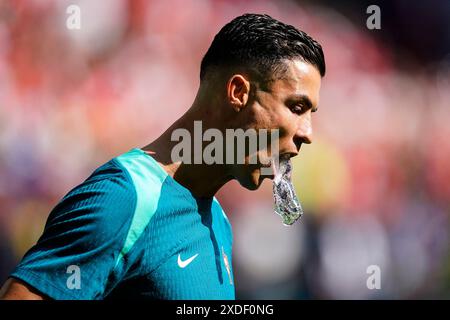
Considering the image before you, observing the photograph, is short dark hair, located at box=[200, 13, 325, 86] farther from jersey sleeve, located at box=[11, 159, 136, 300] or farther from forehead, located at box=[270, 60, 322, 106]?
jersey sleeve, located at box=[11, 159, 136, 300]

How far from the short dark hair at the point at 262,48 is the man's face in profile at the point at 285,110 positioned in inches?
1.3

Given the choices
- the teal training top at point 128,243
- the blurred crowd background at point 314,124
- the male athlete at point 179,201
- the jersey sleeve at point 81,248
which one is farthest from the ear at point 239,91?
the blurred crowd background at point 314,124

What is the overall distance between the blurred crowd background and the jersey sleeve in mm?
2756

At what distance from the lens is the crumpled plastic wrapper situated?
2.20 meters

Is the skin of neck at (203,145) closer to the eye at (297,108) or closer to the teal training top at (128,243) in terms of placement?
the teal training top at (128,243)

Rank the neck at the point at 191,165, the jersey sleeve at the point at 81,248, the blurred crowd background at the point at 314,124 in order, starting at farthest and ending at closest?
1. the blurred crowd background at the point at 314,124
2. the neck at the point at 191,165
3. the jersey sleeve at the point at 81,248

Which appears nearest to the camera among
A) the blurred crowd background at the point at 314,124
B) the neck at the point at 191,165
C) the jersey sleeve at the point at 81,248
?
the jersey sleeve at the point at 81,248

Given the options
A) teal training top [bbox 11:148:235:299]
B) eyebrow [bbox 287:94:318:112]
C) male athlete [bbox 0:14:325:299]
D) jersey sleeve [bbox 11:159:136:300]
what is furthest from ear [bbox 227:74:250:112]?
jersey sleeve [bbox 11:159:136:300]

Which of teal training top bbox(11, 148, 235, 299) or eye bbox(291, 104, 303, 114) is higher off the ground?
eye bbox(291, 104, 303, 114)

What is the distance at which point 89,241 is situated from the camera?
176 centimetres

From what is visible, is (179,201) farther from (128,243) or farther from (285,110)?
(285,110)

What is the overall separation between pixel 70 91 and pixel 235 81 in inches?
105

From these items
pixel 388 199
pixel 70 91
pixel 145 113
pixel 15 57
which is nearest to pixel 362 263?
pixel 388 199

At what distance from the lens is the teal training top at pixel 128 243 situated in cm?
174
